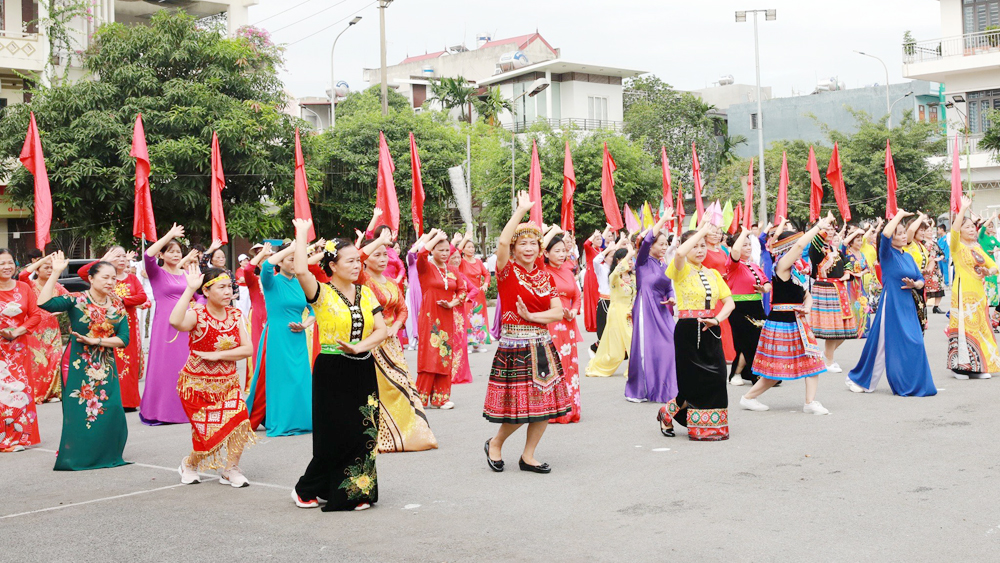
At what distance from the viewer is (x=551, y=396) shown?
21.6 ft

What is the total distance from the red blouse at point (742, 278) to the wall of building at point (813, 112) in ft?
115

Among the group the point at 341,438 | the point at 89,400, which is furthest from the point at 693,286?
the point at 89,400

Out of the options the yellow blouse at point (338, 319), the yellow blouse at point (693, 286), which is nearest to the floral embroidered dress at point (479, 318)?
the yellow blouse at point (693, 286)

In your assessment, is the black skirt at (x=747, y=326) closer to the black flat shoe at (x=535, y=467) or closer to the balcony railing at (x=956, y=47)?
the black flat shoe at (x=535, y=467)

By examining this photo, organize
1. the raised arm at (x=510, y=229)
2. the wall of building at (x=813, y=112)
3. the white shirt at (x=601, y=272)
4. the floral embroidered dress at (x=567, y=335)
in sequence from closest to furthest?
the raised arm at (x=510, y=229) < the floral embroidered dress at (x=567, y=335) < the white shirt at (x=601, y=272) < the wall of building at (x=813, y=112)

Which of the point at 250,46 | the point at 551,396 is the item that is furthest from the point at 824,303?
the point at 250,46

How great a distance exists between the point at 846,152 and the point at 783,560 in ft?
102

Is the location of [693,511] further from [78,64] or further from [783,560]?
[78,64]

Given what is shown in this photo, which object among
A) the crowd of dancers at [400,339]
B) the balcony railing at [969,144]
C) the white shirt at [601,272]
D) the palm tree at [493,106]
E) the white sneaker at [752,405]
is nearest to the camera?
the crowd of dancers at [400,339]

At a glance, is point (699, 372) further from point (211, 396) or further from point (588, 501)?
point (211, 396)

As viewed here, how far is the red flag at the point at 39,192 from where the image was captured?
406 inches

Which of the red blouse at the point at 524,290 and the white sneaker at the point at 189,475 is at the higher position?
the red blouse at the point at 524,290

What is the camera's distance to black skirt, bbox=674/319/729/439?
25.2ft

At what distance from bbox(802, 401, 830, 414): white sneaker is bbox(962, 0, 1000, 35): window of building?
3102cm
